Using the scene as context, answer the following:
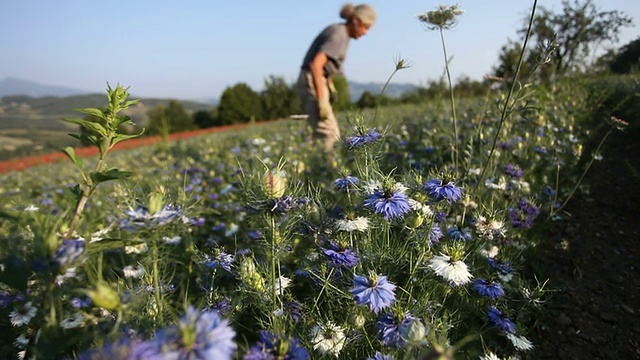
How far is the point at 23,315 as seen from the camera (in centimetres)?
138

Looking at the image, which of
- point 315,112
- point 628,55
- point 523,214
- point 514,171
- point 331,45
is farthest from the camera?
point 628,55

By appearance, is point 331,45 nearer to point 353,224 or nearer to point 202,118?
A: point 353,224

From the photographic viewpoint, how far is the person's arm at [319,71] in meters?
3.78

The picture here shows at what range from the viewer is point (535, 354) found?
1.60 m

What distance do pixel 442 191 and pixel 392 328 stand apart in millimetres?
498

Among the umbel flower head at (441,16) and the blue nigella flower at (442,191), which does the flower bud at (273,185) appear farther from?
the umbel flower head at (441,16)

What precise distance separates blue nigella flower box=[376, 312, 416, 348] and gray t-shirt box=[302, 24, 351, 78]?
3.29 m

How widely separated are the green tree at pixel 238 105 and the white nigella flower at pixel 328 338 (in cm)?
3394

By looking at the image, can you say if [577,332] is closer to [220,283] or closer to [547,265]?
[547,265]

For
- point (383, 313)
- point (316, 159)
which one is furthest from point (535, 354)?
point (316, 159)

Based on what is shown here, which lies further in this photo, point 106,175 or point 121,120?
point 121,120

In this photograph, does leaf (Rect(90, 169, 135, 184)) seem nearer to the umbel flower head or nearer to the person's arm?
the umbel flower head

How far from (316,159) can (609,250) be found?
2.55 meters

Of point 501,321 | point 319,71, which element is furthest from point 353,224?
point 319,71
